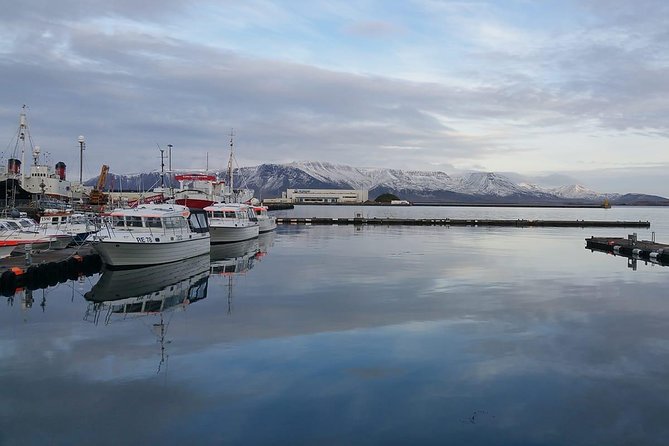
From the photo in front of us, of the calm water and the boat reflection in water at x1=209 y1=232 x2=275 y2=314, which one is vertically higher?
the calm water

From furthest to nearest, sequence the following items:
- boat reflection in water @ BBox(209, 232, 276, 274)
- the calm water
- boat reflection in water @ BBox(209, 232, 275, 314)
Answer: boat reflection in water @ BBox(209, 232, 276, 274)
boat reflection in water @ BBox(209, 232, 275, 314)
the calm water

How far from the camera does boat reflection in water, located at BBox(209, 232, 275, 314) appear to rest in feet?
110

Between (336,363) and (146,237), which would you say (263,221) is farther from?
(336,363)

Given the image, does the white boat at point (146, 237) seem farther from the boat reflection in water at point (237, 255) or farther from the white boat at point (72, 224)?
the white boat at point (72, 224)

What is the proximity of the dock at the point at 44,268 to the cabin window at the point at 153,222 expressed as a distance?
4000 mm

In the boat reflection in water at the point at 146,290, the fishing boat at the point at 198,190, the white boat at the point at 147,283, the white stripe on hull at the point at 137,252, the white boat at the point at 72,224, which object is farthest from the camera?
the fishing boat at the point at 198,190

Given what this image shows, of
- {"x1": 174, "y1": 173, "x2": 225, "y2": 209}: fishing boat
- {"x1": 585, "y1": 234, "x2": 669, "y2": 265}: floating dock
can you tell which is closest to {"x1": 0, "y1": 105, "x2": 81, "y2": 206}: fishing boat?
{"x1": 174, "y1": 173, "x2": 225, "y2": 209}: fishing boat

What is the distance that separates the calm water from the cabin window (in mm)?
6029

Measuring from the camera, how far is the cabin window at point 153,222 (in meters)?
35.5

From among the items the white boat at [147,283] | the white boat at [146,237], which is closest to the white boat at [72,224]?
the white boat at [146,237]

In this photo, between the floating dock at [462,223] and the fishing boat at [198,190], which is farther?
the floating dock at [462,223]

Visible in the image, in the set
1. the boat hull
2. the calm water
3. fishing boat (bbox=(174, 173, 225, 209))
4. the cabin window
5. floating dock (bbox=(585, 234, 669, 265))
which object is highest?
fishing boat (bbox=(174, 173, 225, 209))

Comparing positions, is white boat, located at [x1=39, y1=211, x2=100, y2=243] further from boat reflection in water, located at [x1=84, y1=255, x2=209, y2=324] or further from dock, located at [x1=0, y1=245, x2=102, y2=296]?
boat reflection in water, located at [x1=84, y1=255, x2=209, y2=324]

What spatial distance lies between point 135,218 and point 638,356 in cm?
2860
